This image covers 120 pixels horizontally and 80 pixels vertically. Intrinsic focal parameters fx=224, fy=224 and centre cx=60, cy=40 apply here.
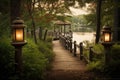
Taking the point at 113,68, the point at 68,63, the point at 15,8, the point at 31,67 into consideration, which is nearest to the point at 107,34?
the point at 113,68

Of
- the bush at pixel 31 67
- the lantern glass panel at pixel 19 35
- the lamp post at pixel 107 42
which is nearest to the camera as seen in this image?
the lantern glass panel at pixel 19 35

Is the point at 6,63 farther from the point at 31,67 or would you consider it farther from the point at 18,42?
the point at 31,67

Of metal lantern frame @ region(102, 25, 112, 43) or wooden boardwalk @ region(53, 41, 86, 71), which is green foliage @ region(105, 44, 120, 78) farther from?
wooden boardwalk @ region(53, 41, 86, 71)

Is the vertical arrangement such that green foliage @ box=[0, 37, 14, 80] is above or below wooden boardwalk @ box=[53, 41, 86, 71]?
above

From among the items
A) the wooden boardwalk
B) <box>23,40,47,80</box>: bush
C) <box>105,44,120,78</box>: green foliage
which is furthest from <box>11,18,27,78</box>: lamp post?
the wooden boardwalk

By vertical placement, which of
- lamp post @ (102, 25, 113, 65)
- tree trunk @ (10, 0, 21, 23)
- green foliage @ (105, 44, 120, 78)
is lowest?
green foliage @ (105, 44, 120, 78)

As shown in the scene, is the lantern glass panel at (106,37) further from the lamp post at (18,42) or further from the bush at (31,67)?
the lamp post at (18,42)

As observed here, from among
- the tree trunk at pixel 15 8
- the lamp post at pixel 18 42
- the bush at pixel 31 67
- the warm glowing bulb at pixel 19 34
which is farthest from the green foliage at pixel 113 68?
the tree trunk at pixel 15 8

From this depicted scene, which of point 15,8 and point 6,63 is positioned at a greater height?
point 15,8

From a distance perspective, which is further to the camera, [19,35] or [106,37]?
[106,37]

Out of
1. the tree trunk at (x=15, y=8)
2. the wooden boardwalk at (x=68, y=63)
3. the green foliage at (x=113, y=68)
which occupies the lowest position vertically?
the wooden boardwalk at (x=68, y=63)

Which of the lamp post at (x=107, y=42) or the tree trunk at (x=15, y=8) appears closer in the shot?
the lamp post at (x=107, y=42)

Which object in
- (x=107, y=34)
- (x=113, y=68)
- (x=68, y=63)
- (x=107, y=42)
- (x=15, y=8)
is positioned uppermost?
(x=15, y=8)

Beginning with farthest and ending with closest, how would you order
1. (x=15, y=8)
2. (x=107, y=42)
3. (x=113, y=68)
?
(x=15, y=8), (x=107, y=42), (x=113, y=68)
